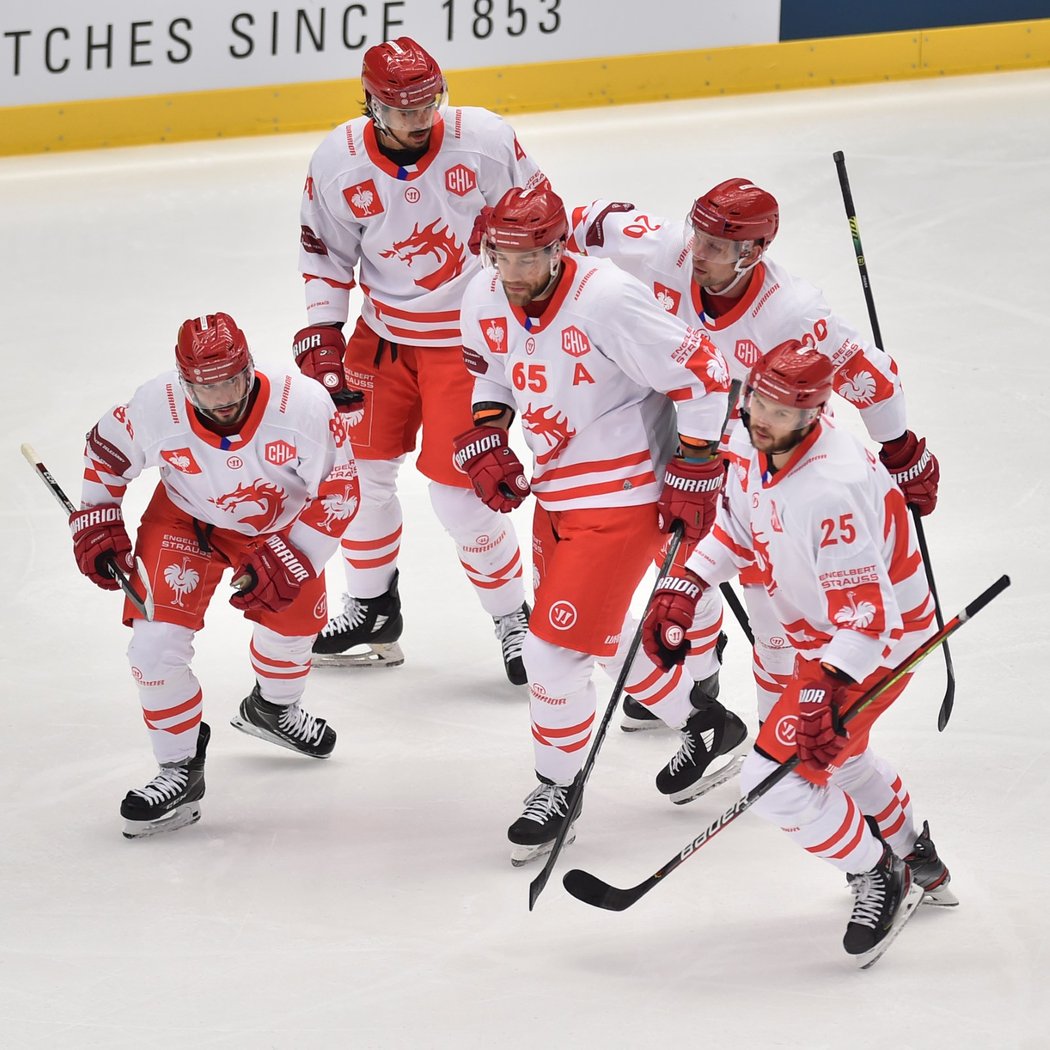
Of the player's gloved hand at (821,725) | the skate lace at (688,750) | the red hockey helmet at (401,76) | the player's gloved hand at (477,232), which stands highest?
the red hockey helmet at (401,76)

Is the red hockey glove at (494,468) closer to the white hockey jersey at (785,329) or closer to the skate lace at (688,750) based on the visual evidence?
the white hockey jersey at (785,329)

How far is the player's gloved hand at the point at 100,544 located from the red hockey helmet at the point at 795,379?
135 centimetres

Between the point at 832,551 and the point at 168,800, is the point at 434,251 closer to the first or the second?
the point at 168,800

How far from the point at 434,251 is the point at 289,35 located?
3.84 metres

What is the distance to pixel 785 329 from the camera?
347cm

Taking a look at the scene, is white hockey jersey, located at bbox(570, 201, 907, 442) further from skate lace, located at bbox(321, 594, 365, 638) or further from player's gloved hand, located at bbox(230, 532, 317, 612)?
skate lace, located at bbox(321, 594, 365, 638)

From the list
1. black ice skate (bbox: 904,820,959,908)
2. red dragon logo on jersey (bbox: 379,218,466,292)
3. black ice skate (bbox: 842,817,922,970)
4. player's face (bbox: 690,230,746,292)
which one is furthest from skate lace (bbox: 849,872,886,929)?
red dragon logo on jersey (bbox: 379,218,466,292)

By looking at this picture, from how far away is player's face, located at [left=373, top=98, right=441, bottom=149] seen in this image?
384 centimetres

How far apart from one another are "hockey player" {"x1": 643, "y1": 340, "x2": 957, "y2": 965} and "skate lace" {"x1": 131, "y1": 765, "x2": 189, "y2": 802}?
1037mm

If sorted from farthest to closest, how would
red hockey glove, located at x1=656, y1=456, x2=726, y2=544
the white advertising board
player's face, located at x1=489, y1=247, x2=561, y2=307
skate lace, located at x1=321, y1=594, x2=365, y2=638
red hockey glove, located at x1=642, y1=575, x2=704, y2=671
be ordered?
the white advertising board, skate lace, located at x1=321, y1=594, x2=365, y2=638, red hockey glove, located at x1=656, y1=456, x2=726, y2=544, player's face, located at x1=489, y1=247, x2=561, y2=307, red hockey glove, located at x1=642, y1=575, x2=704, y2=671

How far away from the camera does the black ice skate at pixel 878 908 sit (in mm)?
2951

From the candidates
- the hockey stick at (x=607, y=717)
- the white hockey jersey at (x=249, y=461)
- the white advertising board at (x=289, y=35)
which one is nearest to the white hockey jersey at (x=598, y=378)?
the hockey stick at (x=607, y=717)

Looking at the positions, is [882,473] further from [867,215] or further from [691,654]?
[867,215]

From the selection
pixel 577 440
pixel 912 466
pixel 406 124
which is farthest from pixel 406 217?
pixel 912 466
